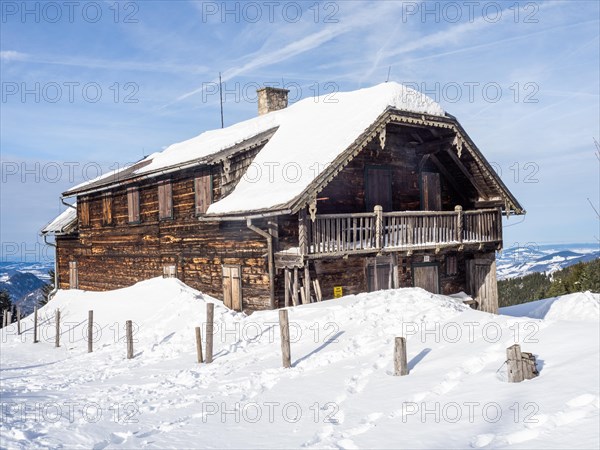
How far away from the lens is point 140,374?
13422 millimetres

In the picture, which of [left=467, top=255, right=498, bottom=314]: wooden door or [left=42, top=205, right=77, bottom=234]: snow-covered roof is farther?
[left=42, top=205, right=77, bottom=234]: snow-covered roof

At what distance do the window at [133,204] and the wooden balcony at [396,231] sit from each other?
1020 centimetres

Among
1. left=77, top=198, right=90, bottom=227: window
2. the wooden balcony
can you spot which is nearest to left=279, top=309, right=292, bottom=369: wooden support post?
the wooden balcony

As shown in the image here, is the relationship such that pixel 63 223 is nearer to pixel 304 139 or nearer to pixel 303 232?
pixel 304 139

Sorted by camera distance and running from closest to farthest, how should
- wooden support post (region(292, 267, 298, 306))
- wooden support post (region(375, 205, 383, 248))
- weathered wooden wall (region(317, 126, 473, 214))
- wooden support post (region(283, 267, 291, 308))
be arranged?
wooden support post (region(292, 267, 298, 306)) → wooden support post (region(283, 267, 291, 308)) → wooden support post (region(375, 205, 383, 248)) → weathered wooden wall (region(317, 126, 473, 214))

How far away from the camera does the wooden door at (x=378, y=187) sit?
19125 mm

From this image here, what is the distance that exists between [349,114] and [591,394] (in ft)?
42.5

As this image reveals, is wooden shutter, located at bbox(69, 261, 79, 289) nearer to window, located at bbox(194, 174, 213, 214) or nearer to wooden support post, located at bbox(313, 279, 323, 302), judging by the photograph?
window, located at bbox(194, 174, 213, 214)

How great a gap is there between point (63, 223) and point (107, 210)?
7396 mm

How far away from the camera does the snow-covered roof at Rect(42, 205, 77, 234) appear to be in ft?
101

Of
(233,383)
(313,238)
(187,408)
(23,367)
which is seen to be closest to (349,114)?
(313,238)

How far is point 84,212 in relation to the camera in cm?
2870

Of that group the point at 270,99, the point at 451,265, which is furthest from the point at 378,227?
the point at 270,99

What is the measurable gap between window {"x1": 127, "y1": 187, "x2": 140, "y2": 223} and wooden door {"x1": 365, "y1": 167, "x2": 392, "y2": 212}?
1077cm
